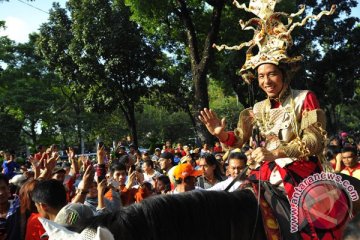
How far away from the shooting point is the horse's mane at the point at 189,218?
6.94 feet

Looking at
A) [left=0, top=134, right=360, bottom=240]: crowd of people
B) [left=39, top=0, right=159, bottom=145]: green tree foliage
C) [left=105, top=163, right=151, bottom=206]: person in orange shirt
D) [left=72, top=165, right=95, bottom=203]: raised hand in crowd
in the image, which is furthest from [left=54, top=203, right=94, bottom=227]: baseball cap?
[left=39, top=0, right=159, bottom=145]: green tree foliage

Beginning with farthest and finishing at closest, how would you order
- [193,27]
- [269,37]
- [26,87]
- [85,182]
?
[26,87] → [193,27] → [85,182] → [269,37]

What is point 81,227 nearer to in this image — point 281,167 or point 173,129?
point 281,167

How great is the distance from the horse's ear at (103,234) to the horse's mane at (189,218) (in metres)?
0.11

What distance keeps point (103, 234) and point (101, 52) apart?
1979cm

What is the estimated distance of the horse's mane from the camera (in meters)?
2.12

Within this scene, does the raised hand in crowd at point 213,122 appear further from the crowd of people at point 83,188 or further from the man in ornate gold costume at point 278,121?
the crowd of people at point 83,188

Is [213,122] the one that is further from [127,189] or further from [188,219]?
[127,189]

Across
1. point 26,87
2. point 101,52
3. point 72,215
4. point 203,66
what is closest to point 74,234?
point 72,215

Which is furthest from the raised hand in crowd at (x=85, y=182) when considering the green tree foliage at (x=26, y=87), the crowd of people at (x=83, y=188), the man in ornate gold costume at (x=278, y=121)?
the green tree foliage at (x=26, y=87)

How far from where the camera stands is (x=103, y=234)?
1.87 m

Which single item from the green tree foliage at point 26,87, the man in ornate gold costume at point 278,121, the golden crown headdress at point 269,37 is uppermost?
the green tree foliage at point 26,87

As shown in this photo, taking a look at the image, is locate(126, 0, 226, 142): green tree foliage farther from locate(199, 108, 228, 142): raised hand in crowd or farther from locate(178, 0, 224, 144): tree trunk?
locate(199, 108, 228, 142): raised hand in crowd

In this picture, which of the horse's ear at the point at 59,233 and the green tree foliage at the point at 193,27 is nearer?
the horse's ear at the point at 59,233
